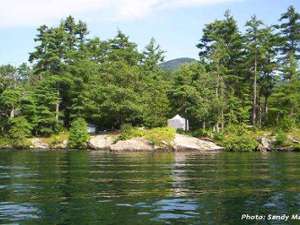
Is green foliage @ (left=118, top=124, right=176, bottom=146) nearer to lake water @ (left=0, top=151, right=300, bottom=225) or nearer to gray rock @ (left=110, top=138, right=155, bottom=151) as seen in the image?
gray rock @ (left=110, top=138, right=155, bottom=151)

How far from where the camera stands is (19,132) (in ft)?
208

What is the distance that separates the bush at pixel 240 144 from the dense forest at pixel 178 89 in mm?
6290

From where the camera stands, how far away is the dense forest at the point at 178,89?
62.7m

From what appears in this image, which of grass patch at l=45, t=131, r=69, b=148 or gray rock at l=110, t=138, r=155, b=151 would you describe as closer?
gray rock at l=110, t=138, r=155, b=151

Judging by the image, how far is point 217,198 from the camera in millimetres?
16203

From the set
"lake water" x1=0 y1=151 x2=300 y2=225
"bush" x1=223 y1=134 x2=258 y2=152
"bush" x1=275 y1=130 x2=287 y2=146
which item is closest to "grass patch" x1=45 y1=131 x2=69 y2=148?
"bush" x1=223 y1=134 x2=258 y2=152

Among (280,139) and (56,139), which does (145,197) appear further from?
(56,139)

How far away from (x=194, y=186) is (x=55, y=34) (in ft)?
199

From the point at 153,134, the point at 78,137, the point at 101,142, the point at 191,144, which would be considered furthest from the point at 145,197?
the point at 78,137

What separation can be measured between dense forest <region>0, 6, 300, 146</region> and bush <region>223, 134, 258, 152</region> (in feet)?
20.6

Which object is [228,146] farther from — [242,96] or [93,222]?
[93,222]

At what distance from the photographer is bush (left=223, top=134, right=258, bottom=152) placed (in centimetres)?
5519

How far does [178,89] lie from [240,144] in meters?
11.8

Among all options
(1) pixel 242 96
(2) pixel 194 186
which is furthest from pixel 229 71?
(2) pixel 194 186
